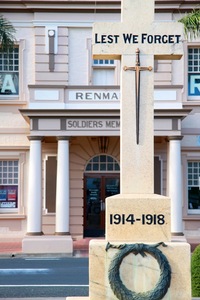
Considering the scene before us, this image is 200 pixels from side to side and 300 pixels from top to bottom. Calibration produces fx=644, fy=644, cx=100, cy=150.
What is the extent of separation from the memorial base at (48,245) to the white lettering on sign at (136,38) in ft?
42.0

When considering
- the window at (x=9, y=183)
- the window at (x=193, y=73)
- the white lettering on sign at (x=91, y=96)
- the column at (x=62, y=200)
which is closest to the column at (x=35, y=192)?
the column at (x=62, y=200)

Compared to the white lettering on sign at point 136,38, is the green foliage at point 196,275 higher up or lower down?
lower down

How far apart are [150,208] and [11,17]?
16.7 m

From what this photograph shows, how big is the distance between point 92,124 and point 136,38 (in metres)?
12.5

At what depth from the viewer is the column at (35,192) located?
2170cm

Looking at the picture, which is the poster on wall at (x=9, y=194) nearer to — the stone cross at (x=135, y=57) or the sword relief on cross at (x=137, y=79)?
the stone cross at (x=135, y=57)

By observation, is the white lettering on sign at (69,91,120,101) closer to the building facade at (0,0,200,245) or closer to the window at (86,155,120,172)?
the building facade at (0,0,200,245)

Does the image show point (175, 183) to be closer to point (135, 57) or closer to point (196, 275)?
point (196, 275)

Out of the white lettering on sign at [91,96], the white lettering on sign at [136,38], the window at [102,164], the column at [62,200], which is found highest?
the white lettering on sign at [91,96]

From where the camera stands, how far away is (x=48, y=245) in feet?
70.3

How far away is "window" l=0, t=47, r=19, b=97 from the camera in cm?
2427

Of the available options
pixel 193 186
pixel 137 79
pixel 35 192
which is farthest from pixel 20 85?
pixel 137 79

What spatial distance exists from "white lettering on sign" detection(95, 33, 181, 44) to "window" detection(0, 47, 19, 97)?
15.1 meters

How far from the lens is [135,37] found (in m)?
9.49
